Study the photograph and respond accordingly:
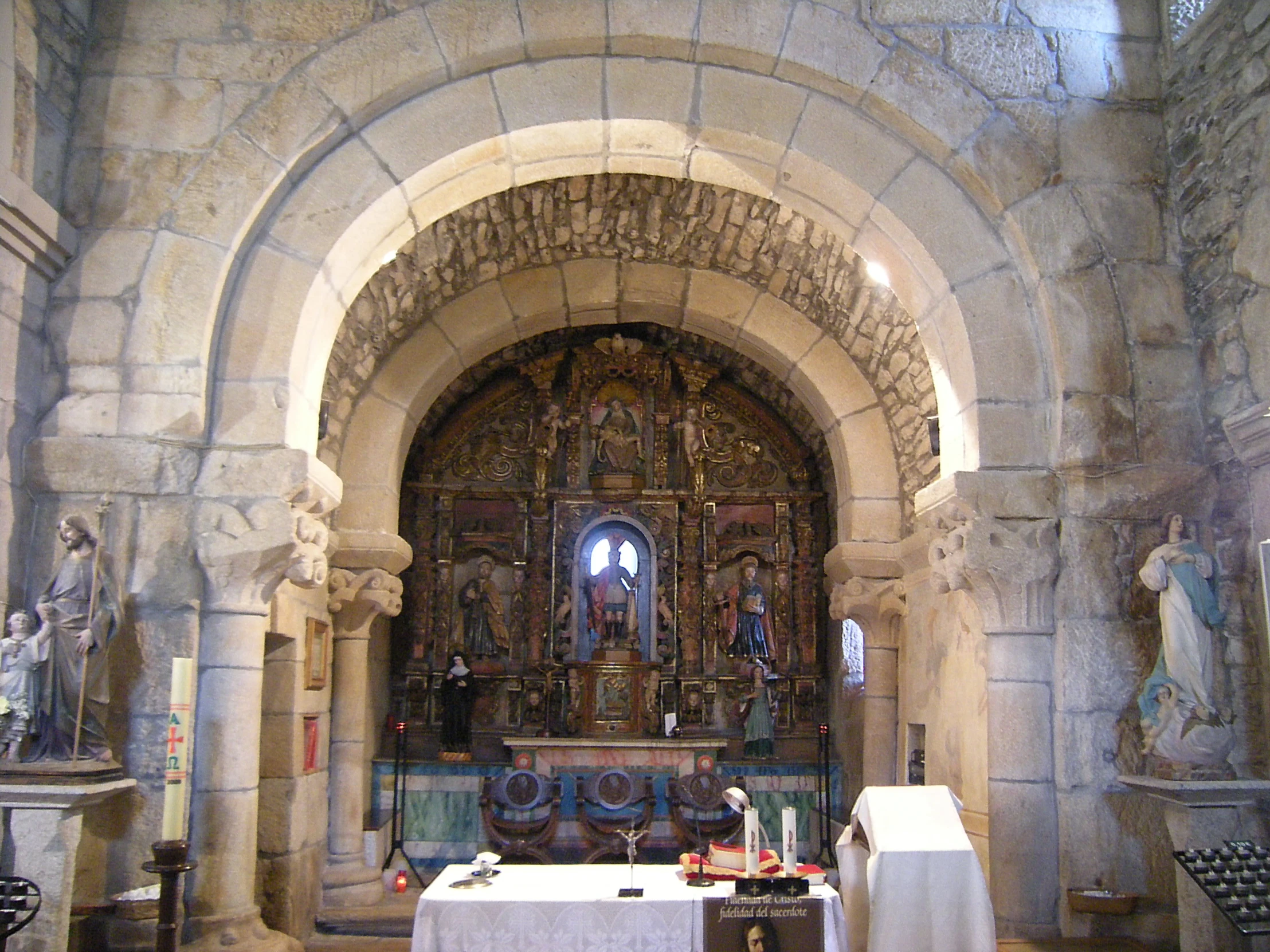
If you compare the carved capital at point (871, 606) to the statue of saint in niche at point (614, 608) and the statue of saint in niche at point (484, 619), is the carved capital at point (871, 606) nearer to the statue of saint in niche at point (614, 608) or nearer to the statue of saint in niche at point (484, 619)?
the statue of saint in niche at point (614, 608)

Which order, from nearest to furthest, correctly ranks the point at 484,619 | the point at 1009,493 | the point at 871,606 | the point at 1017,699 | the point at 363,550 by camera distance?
the point at 1017,699 → the point at 1009,493 → the point at 363,550 → the point at 871,606 → the point at 484,619

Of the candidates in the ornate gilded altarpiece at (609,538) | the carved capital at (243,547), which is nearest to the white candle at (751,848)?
the carved capital at (243,547)

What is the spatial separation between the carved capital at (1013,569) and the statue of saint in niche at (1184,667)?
1.39ft

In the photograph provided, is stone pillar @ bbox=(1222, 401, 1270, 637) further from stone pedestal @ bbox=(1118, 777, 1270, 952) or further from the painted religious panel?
the painted religious panel

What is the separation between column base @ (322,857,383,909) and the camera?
7227mm

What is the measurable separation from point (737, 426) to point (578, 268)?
2164 mm

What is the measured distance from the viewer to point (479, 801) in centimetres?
814

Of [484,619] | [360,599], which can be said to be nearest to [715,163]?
[360,599]

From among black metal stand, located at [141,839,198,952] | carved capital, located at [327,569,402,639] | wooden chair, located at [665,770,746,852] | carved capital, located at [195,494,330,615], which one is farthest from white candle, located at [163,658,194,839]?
wooden chair, located at [665,770,746,852]

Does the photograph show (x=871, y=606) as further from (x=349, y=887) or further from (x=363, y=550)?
(x=349, y=887)

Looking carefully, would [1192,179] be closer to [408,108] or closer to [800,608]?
[408,108]

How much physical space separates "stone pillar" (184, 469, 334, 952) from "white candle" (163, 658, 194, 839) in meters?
0.65

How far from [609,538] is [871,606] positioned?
7.84 feet

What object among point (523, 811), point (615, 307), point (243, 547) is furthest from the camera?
point (615, 307)
